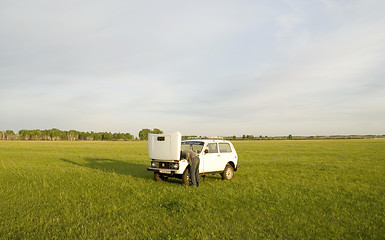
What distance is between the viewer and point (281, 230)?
239 inches

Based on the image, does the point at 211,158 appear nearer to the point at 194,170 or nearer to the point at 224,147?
the point at 224,147

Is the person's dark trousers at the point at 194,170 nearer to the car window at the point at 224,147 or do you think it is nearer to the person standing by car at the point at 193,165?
the person standing by car at the point at 193,165

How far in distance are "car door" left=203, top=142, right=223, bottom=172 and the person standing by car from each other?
82 cm

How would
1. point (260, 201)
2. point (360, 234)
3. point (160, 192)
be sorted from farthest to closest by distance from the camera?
point (160, 192) < point (260, 201) < point (360, 234)

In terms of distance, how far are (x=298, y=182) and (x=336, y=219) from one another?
18.4 feet

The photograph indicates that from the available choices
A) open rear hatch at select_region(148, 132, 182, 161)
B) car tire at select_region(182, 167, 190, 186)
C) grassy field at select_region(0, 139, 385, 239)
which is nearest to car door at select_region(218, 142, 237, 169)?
grassy field at select_region(0, 139, 385, 239)

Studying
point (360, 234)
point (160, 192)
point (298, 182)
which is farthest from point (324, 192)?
point (160, 192)

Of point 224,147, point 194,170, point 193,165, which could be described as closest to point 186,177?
point 194,170

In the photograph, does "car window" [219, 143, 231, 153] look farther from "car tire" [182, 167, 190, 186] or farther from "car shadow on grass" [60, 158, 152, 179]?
"car shadow on grass" [60, 158, 152, 179]

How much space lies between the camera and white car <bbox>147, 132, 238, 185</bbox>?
36.4 ft

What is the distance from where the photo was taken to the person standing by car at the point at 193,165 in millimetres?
11078

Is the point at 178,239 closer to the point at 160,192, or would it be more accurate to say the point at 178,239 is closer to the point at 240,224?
the point at 240,224

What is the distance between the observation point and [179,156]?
1107 centimetres

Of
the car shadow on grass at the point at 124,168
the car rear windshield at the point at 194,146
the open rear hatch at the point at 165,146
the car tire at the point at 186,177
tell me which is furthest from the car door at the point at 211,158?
the car shadow on grass at the point at 124,168
